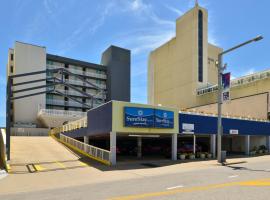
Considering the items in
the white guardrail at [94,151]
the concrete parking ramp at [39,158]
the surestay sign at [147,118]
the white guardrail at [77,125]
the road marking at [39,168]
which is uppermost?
the surestay sign at [147,118]

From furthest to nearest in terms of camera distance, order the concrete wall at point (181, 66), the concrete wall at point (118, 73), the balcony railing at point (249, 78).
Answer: the concrete wall at point (118, 73) → the concrete wall at point (181, 66) → the balcony railing at point (249, 78)

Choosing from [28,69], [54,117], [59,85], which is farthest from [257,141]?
[28,69]

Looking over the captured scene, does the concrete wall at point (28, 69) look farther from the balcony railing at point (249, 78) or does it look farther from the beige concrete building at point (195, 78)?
the balcony railing at point (249, 78)

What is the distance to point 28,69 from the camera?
66250 millimetres

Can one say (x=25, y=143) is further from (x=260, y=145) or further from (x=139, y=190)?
(x=260, y=145)

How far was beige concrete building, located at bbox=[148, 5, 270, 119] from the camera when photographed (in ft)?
145

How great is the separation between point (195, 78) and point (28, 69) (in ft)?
127

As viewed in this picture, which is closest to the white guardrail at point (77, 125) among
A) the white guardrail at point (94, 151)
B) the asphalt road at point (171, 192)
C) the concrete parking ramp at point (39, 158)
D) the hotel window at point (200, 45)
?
the white guardrail at point (94, 151)

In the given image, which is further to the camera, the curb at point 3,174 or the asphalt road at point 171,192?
the curb at point 3,174

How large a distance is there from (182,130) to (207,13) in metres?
42.8

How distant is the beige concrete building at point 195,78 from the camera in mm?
44325

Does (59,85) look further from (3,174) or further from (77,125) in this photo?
(3,174)

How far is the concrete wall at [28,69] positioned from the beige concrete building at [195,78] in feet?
94.6

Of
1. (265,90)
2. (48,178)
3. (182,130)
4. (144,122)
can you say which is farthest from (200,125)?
(265,90)
